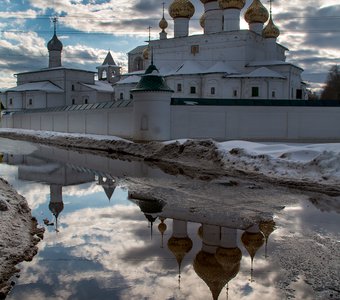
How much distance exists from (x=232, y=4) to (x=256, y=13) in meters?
2.56

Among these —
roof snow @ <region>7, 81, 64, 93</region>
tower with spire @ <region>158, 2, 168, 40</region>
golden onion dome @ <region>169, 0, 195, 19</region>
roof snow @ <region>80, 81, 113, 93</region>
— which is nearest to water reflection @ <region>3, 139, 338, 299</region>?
golden onion dome @ <region>169, 0, 195, 19</region>

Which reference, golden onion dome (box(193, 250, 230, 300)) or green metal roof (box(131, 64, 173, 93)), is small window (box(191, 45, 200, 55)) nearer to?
green metal roof (box(131, 64, 173, 93))

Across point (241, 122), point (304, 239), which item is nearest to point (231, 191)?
point (304, 239)

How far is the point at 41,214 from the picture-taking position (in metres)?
8.30

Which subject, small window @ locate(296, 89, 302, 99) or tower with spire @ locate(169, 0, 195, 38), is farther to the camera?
tower with spire @ locate(169, 0, 195, 38)

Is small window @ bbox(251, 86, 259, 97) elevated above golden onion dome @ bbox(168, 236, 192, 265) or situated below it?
above

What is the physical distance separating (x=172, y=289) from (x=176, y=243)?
5.62 feet

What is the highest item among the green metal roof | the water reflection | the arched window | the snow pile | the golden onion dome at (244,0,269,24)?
the golden onion dome at (244,0,269,24)

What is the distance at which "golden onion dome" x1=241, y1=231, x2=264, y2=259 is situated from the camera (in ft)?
20.0

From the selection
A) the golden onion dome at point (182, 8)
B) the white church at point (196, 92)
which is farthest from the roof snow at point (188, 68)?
the golden onion dome at point (182, 8)

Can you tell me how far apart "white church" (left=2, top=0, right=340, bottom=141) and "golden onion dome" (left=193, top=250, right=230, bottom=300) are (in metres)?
17.5

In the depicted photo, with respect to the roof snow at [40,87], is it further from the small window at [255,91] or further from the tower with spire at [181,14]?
the small window at [255,91]

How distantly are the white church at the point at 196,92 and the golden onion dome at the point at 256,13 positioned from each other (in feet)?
0.26

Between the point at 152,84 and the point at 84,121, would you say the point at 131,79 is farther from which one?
the point at 152,84
